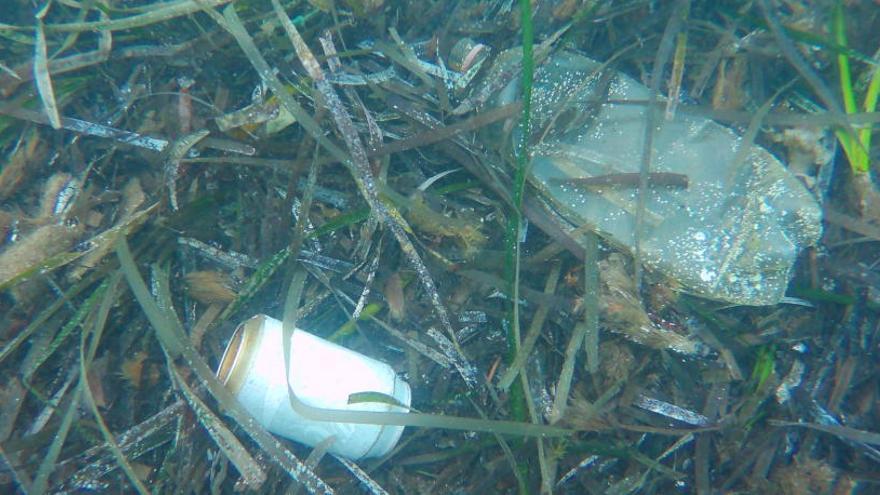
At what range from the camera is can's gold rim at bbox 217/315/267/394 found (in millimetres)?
2143

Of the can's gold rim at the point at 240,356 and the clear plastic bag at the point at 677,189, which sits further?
the clear plastic bag at the point at 677,189

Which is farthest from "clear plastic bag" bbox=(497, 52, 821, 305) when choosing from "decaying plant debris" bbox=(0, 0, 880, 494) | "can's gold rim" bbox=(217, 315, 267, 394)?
"can's gold rim" bbox=(217, 315, 267, 394)

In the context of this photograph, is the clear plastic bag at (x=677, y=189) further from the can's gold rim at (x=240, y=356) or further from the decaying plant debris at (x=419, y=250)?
the can's gold rim at (x=240, y=356)

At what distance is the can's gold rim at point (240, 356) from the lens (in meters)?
2.14

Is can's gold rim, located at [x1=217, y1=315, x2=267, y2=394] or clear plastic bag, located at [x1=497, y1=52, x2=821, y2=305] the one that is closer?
can's gold rim, located at [x1=217, y1=315, x2=267, y2=394]

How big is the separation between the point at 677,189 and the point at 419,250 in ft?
4.03

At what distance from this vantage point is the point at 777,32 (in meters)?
2.46

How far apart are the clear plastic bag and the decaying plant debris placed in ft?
0.30

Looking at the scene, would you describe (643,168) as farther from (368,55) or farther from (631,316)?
(368,55)

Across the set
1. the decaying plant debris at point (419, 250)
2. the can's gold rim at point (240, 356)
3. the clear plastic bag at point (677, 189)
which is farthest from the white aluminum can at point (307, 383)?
the clear plastic bag at point (677, 189)

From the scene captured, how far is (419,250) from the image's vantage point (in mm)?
2494

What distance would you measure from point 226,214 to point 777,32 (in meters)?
2.79

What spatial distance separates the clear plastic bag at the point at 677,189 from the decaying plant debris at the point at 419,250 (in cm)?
9

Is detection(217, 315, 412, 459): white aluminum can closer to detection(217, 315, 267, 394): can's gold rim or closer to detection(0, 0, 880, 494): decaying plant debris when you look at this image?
detection(217, 315, 267, 394): can's gold rim
